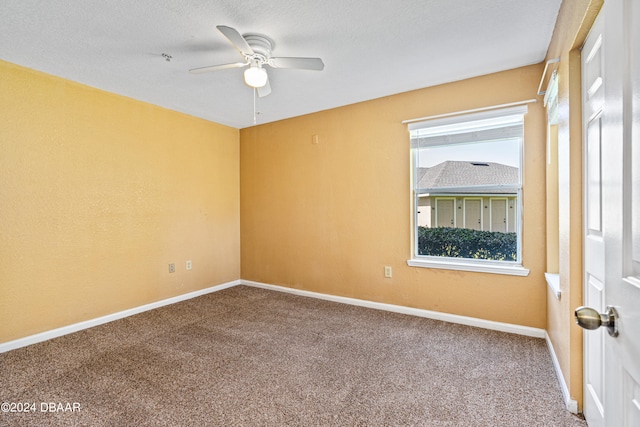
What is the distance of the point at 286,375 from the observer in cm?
216

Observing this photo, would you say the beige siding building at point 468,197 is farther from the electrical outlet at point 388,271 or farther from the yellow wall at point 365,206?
the electrical outlet at point 388,271

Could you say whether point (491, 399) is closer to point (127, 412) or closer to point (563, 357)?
point (563, 357)

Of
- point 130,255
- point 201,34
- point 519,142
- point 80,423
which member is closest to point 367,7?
point 201,34

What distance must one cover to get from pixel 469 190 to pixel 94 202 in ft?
12.6

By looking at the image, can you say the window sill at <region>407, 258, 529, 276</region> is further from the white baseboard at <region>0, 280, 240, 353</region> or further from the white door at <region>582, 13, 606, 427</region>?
the white baseboard at <region>0, 280, 240, 353</region>

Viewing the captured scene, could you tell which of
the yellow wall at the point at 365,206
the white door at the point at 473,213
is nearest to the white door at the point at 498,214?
the white door at the point at 473,213

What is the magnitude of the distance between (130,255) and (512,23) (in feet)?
13.6

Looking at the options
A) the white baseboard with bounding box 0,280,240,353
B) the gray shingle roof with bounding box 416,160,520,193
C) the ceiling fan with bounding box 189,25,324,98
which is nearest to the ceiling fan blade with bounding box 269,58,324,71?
the ceiling fan with bounding box 189,25,324,98

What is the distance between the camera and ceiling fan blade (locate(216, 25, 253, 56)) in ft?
6.04

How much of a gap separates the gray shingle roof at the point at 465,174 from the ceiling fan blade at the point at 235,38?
2.16 metres

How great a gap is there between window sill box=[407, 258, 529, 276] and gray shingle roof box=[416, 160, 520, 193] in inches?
31.3

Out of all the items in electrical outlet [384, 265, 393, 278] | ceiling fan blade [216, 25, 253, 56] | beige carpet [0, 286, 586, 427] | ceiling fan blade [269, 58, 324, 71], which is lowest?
beige carpet [0, 286, 586, 427]

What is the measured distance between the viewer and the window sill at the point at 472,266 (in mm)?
2787

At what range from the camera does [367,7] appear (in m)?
1.96
